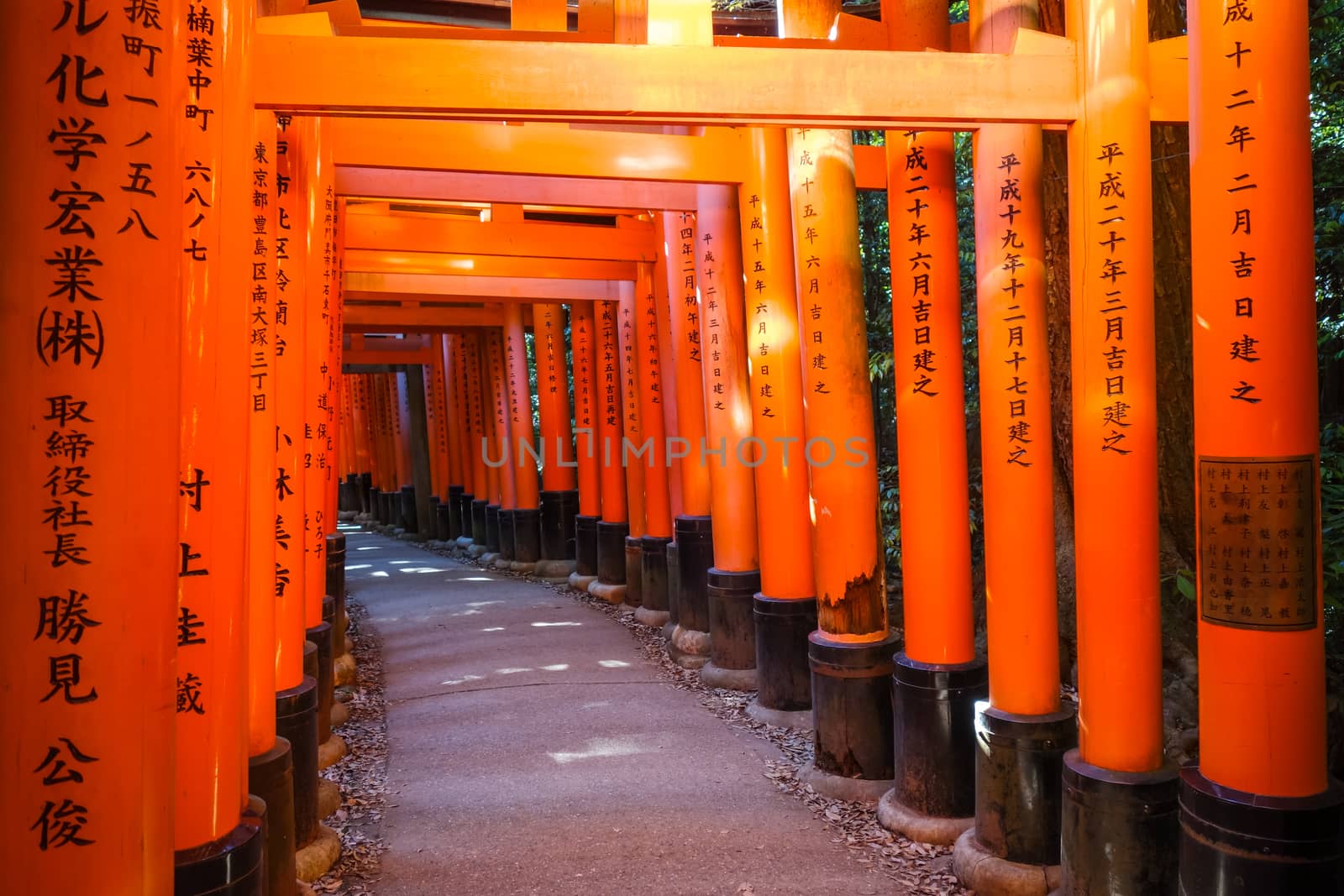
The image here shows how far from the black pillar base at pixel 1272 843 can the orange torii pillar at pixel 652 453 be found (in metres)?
6.96

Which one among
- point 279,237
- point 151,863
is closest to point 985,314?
point 279,237

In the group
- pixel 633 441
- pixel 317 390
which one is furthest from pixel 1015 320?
pixel 633 441

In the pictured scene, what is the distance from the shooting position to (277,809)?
142 inches

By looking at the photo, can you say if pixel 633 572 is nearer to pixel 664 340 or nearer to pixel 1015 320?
pixel 664 340

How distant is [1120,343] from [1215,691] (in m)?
1.19

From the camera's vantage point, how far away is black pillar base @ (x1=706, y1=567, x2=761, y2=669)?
7184mm

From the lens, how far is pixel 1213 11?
9.50 ft

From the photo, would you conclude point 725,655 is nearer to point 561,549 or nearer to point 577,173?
Answer: point 577,173

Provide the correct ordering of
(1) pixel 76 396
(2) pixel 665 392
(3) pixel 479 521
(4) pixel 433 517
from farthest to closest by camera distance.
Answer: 1. (4) pixel 433 517
2. (3) pixel 479 521
3. (2) pixel 665 392
4. (1) pixel 76 396

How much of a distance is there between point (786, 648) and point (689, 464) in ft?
8.25

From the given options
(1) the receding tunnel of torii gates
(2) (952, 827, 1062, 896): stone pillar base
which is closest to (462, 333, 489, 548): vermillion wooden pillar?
(1) the receding tunnel of torii gates

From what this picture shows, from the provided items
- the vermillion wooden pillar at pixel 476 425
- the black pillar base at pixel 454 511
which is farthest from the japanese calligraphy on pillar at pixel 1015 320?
the black pillar base at pixel 454 511

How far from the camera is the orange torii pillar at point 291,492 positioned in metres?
4.33

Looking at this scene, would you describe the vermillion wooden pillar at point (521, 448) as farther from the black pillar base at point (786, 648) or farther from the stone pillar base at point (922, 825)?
the stone pillar base at point (922, 825)
